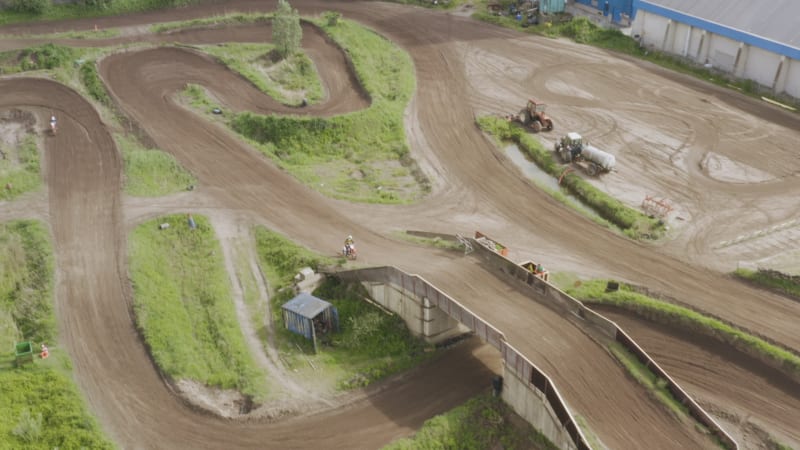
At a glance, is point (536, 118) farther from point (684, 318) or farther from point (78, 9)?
point (78, 9)

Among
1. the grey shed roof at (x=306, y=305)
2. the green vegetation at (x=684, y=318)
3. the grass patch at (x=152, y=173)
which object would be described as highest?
the grass patch at (x=152, y=173)

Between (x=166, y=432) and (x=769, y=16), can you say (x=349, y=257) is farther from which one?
(x=769, y=16)

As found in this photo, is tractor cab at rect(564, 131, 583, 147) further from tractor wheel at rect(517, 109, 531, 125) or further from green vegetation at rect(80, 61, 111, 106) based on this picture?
green vegetation at rect(80, 61, 111, 106)

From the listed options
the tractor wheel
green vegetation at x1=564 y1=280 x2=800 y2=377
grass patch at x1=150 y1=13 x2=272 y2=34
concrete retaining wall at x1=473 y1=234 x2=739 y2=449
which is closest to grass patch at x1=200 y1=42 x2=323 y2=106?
grass patch at x1=150 y1=13 x2=272 y2=34

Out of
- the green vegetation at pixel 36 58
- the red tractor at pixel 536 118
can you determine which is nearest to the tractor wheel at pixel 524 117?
the red tractor at pixel 536 118

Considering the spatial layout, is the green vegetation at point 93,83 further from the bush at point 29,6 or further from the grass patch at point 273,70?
the bush at point 29,6

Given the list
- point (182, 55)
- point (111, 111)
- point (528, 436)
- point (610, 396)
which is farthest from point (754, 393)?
point (182, 55)

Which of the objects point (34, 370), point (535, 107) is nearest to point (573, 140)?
point (535, 107)
